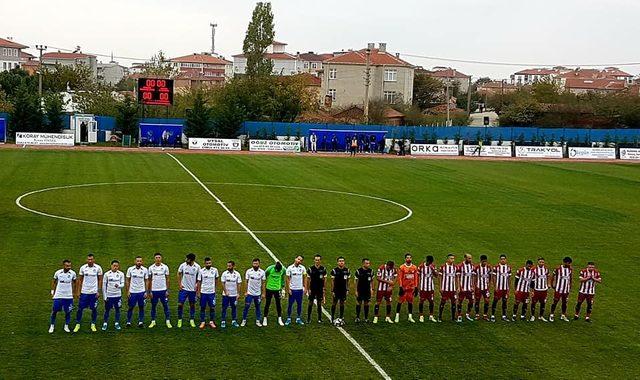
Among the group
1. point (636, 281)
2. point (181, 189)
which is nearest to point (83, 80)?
point (181, 189)

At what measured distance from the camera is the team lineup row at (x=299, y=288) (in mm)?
16125

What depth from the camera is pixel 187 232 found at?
1053 inches

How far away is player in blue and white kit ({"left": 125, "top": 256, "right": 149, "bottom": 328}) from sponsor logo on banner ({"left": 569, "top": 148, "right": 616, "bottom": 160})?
60.9 meters

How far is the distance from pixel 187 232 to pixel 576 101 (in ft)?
270

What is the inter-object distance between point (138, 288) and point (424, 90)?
10618cm

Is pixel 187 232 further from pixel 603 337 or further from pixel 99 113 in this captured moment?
pixel 99 113

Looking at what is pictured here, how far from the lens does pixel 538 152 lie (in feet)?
230

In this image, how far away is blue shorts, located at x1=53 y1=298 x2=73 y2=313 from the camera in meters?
15.8

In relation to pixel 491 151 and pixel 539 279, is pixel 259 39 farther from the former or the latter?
pixel 539 279

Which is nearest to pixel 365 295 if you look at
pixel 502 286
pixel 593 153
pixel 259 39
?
pixel 502 286

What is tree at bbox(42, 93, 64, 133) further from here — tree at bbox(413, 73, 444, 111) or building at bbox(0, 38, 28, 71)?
building at bbox(0, 38, 28, 71)

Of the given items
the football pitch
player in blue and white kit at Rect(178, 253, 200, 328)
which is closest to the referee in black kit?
the football pitch

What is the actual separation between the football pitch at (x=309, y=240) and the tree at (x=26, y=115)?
10.6 m

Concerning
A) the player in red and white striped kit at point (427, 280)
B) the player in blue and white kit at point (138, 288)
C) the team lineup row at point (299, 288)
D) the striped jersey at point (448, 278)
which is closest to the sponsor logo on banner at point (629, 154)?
the team lineup row at point (299, 288)
